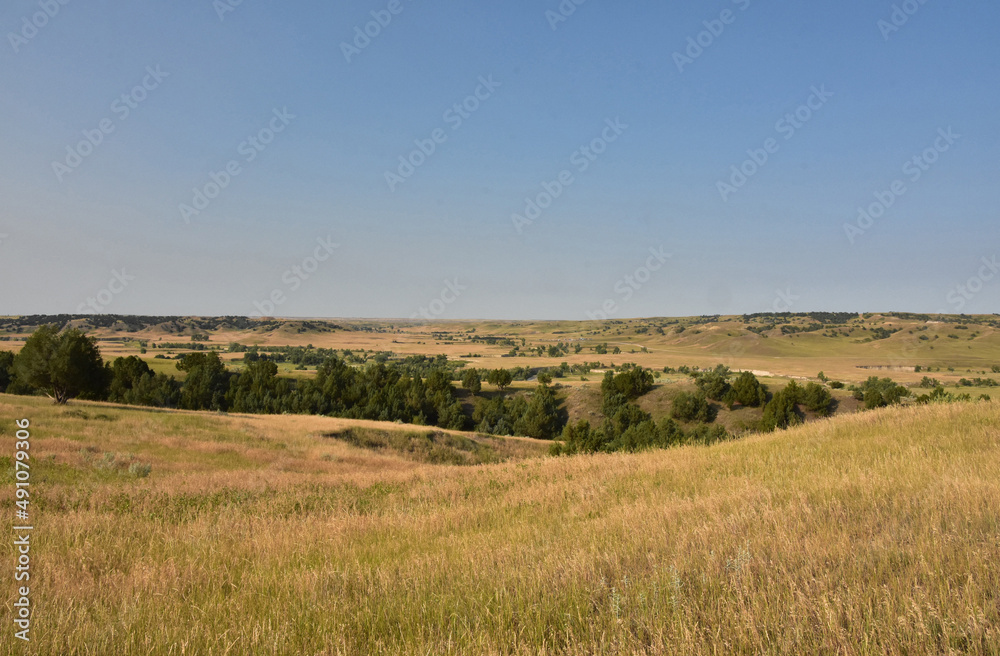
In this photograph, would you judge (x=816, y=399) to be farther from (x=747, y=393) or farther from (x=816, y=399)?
(x=747, y=393)

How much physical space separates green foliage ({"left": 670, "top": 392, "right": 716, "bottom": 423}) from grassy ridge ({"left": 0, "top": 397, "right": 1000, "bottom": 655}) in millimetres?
71088

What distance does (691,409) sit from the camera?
79.0 meters

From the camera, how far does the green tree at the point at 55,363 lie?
36900mm

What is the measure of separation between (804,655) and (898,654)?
492 millimetres

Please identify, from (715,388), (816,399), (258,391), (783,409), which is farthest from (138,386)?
(816,399)

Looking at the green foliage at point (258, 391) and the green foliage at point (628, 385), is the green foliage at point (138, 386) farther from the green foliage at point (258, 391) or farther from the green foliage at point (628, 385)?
the green foliage at point (628, 385)

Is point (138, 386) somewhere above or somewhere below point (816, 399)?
above

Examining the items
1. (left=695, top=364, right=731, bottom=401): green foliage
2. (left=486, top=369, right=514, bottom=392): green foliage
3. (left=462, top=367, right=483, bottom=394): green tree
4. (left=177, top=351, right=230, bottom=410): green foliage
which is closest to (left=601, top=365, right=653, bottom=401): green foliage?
(left=695, top=364, right=731, bottom=401): green foliage

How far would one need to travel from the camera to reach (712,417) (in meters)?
80.1

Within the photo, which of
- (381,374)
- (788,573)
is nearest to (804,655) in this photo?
(788,573)

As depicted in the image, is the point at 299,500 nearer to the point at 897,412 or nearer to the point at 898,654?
the point at 898,654

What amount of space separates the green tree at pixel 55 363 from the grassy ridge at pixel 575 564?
34.1 m

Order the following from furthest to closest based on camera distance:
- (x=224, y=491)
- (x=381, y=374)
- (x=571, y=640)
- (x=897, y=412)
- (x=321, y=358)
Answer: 1. (x=321, y=358)
2. (x=381, y=374)
3. (x=897, y=412)
4. (x=224, y=491)
5. (x=571, y=640)

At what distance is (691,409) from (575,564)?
80535mm
